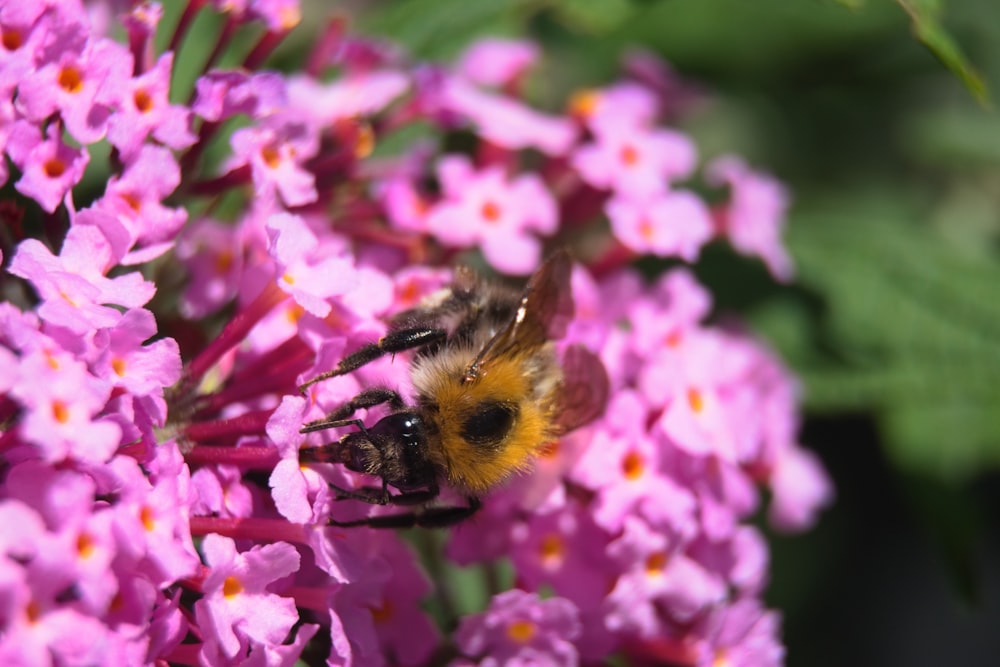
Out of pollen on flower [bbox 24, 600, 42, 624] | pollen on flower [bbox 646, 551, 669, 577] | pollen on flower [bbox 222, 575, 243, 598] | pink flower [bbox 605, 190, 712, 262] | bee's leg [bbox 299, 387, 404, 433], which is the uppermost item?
pollen on flower [bbox 24, 600, 42, 624]

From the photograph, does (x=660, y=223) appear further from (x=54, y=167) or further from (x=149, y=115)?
(x=54, y=167)

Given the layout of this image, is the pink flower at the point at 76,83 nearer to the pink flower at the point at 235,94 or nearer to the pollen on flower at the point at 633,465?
the pink flower at the point at 235,94

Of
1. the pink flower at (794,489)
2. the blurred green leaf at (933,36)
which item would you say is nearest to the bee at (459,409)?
the blurred green leaf at (933,36)

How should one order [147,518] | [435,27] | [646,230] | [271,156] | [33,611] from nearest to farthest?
1. [33,611]
2. [147,518]
3. [271,156]
4. [646,230]
5. [435,27]

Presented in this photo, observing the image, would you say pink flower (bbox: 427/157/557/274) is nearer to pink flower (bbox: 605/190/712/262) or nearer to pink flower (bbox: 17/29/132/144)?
pink flower (bbox: 605/190/712/262)

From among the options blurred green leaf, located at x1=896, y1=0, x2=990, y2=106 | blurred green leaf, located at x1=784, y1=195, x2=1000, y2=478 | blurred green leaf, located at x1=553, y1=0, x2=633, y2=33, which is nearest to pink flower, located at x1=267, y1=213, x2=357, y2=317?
blurred green leaf, located at x1=553, y1=0, x2=633, y2=33

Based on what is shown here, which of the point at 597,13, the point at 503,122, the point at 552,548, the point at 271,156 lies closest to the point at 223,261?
the point at 271,156
